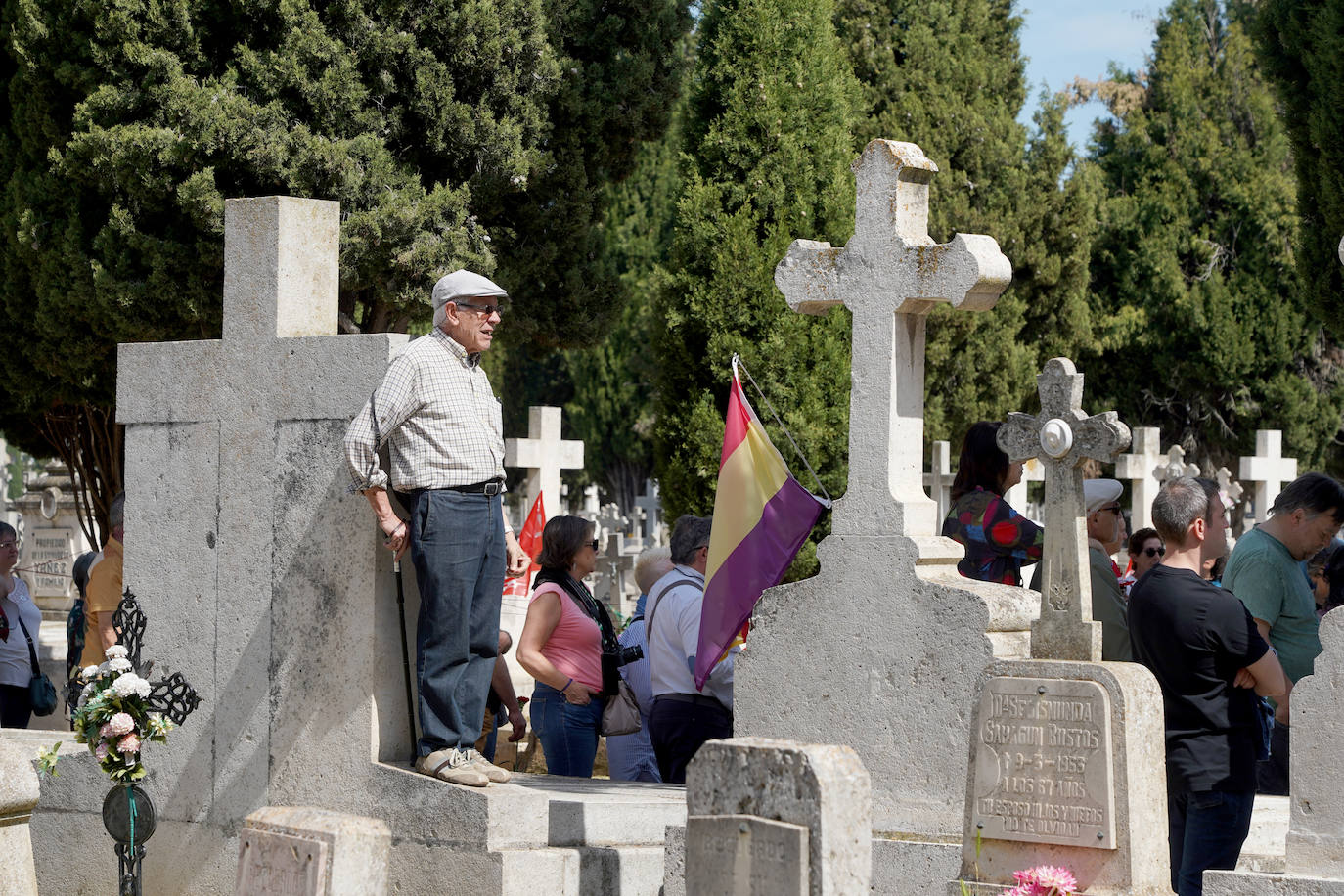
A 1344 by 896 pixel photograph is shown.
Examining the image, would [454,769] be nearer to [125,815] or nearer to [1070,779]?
[125,815]

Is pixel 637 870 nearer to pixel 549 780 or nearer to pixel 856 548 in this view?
pixel 549 780

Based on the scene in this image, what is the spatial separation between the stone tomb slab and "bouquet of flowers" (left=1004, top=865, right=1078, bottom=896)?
3.38ft

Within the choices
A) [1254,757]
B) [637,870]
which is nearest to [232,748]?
[637,870]

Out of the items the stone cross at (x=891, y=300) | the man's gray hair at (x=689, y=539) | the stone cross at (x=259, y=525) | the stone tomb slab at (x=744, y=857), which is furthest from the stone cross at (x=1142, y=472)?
the stone tomb slab at (x=744, y=857)

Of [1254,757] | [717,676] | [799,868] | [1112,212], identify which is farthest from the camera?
[1112,212]

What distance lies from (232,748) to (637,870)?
5.40ft

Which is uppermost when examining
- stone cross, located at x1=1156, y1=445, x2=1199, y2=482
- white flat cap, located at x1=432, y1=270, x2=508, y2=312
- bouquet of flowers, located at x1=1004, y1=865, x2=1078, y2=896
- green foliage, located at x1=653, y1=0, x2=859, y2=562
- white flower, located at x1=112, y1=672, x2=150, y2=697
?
green foliage, located at x1=653, y1=0, x2=859, y2=562

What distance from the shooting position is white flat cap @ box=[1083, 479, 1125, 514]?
7.16m

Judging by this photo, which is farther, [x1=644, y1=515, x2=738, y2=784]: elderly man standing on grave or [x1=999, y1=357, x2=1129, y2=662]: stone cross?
[x1=644, y1=515, x2=738, y2=784]: elderly man standing on grave

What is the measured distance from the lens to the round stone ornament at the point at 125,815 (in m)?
5.79

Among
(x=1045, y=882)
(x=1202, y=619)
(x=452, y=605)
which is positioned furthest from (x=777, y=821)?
(x=1202, y=619)

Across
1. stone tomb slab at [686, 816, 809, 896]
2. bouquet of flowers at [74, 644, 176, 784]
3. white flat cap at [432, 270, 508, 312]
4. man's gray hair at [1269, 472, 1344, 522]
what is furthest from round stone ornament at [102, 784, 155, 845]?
man's gray hair at [1269, 472, 1344, 522]

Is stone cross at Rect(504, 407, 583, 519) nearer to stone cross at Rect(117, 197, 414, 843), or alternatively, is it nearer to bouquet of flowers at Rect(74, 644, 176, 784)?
stone cross at Rect(117, 197, 414, 843)

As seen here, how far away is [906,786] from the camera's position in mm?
5785
